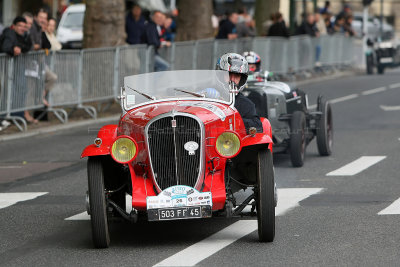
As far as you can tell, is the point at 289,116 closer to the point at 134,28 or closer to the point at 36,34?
the point at 36,34

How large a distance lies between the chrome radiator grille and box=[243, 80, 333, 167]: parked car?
517cm

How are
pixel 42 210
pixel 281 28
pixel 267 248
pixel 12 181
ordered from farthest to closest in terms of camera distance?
pixel 281 28
pixel 12 181
pixel 42 210
pixel 267 248

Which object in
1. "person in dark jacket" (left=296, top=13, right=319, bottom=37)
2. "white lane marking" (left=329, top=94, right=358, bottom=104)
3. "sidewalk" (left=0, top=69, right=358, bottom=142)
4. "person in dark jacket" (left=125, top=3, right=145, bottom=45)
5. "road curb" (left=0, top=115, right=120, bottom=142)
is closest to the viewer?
"road curb" (left=0, top=115, right=120, bottom=142)

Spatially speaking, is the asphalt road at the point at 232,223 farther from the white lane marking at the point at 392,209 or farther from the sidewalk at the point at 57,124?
the sidewalk at the point at 57,124

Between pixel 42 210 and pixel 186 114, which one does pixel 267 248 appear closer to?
pixel 186 114

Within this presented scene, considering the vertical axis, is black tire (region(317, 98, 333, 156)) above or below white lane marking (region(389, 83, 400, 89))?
above

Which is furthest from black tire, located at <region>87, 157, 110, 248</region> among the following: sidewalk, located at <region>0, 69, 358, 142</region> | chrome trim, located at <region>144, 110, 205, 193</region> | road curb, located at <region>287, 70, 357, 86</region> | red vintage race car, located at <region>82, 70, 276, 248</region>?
road curb, located at <region>287, 70, 357, 86</region>

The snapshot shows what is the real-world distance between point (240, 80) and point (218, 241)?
215 cm

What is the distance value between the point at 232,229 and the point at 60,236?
148cm

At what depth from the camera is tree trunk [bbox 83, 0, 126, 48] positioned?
78.3ft

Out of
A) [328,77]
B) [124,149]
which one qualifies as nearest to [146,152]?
[124,149]

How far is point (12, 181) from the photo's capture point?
13.4 m

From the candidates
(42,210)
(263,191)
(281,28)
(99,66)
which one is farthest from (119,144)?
(281,28)

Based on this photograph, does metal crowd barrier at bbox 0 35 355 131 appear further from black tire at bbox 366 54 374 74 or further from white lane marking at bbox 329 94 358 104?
black tire at bbox 366 54 374 74
